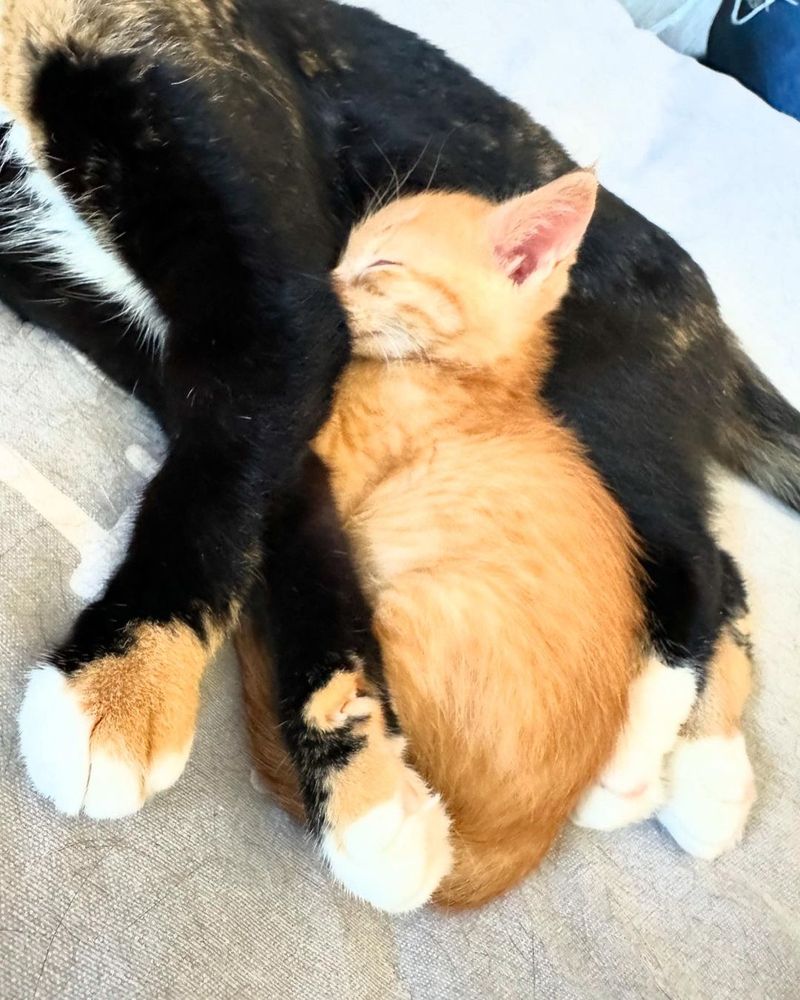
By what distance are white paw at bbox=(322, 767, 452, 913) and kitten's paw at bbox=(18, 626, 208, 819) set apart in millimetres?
151

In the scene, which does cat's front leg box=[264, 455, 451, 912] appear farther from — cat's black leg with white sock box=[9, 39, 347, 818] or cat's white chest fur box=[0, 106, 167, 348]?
cat's white chest fur box=[0, 106, 167, 348]

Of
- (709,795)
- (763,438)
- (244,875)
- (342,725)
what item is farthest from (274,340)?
(763,438)

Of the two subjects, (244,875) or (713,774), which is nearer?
(244,875)

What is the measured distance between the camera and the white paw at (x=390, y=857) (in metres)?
0.71

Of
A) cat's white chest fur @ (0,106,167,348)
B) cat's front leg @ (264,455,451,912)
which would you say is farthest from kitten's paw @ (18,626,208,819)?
cat's white chest fur @ (0,106,167,348)

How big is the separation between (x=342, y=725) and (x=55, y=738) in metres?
0.24

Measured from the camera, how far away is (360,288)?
3.48 feet

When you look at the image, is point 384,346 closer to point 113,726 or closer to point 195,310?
point 195,310

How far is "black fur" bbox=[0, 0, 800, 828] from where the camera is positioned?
0.81 m

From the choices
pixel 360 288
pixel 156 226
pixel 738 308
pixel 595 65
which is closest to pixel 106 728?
pixel 156 226

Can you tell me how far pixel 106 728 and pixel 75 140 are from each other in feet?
1.83

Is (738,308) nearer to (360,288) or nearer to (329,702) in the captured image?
(360,288)

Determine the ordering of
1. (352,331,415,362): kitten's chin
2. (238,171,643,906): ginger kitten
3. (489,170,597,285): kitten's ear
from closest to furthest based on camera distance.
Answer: (238,171,643,906): ginger kitten → (489,170,597,285): kitten's ear → (352,331,415,362): kitten's chin

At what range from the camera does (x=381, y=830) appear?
0.72 m
